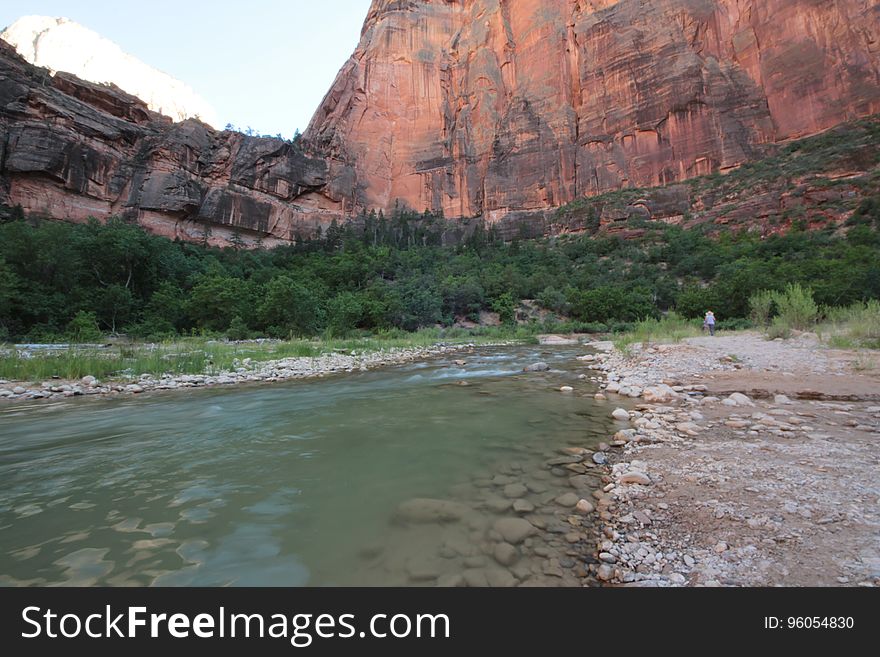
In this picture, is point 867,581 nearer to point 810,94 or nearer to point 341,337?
point 341,337

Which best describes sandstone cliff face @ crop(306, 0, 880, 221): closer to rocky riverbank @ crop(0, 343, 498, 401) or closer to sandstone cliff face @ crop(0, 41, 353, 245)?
sandstone cliff face @ crop(0, 41, 353, 245)

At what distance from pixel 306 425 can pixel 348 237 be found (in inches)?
2124

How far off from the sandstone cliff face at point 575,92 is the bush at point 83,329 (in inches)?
2222

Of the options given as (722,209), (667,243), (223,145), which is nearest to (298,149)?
(223,145)

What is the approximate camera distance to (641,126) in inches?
2271

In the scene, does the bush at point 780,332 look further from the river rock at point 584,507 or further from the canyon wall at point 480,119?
the canyon wall at point 480,119

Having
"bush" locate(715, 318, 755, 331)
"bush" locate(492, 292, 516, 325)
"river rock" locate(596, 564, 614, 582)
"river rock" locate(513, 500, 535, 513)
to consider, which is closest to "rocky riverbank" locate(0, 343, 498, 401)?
"river rock" locate(513, 500, 535, 513)

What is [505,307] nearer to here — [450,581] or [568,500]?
[568,500]

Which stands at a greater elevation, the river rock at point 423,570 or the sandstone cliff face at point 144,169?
the sandstone cliff face at point 144,169

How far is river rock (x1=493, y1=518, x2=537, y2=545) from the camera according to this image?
2293 mm

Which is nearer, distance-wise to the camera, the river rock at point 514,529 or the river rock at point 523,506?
the river rock at point 514,529

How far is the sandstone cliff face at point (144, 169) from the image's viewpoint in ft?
139

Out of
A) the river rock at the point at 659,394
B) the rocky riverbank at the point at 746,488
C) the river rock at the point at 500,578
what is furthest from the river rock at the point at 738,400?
the river rock at the point at 500,578

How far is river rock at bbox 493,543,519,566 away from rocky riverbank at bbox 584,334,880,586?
1.36 ft
